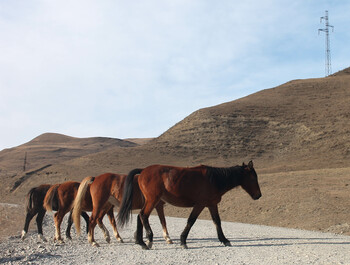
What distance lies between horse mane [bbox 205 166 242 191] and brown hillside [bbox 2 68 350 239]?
1130cm

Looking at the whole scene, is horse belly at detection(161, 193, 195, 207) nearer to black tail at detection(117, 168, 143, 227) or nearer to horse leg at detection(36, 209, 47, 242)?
black tail at detection(117, 168, 143, 227)

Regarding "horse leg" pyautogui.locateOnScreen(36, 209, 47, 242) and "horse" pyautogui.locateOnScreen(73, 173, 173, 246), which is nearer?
"horse" pyautogui.locateOnScreen(73, 173, 173, 246)

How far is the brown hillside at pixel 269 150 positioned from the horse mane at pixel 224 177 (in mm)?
11295

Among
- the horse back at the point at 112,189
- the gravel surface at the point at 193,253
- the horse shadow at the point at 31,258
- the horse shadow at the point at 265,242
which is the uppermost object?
the horse back at the point at 112,189

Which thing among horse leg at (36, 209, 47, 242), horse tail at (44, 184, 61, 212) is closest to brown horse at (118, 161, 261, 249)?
horse tail at (44, 184, 61, 212)

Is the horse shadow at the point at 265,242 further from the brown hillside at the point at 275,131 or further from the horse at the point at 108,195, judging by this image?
the brown hillside at the point at 275,131

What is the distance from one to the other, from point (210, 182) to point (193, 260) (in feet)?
8.61

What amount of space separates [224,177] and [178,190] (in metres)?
1.33

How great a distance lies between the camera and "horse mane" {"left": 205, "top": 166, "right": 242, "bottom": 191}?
38.1ft

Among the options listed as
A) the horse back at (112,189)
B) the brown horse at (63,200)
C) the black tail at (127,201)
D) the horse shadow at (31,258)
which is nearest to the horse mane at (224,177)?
the black tail at (127,201)

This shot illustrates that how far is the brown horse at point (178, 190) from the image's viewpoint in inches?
445

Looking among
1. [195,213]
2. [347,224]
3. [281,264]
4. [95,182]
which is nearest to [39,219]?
[95,182]

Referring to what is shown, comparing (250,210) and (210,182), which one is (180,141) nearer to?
(250,210)

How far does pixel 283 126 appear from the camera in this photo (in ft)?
208
